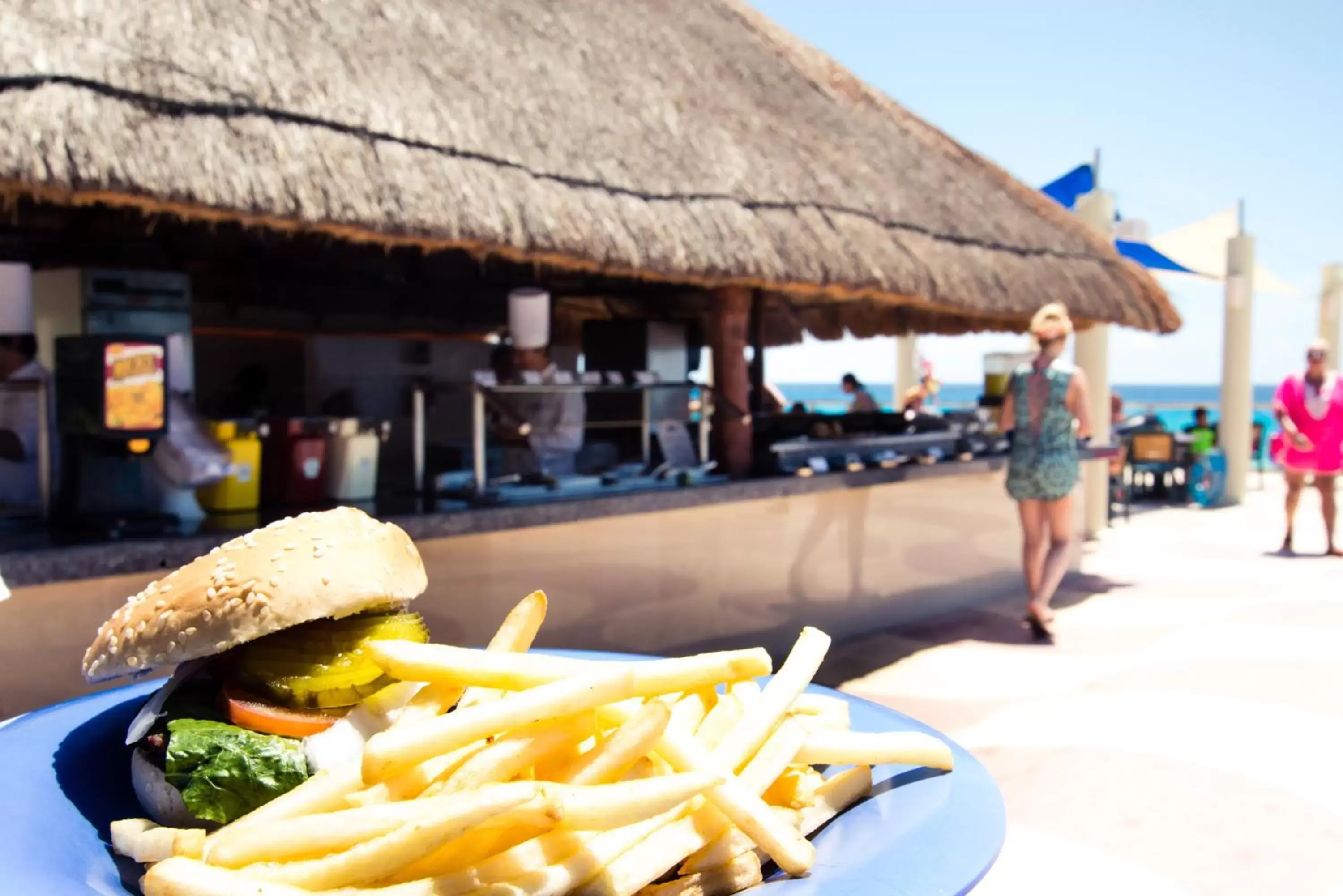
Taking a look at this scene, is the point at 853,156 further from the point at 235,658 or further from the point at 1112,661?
the point at 235,658

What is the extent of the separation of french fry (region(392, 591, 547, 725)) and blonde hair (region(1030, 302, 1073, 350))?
444cm

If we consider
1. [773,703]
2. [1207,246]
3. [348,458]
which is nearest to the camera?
[773,703]

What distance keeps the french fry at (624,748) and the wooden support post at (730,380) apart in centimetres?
405

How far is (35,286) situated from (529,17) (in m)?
2.81

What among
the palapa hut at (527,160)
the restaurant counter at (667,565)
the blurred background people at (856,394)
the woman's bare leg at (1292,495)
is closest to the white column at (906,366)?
the blurred background people at (856,394)

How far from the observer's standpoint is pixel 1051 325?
17.9ft

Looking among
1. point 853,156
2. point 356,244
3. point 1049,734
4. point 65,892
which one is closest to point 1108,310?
point 853,156

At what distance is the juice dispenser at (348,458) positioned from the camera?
160 inches

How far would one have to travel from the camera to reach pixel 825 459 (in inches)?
233

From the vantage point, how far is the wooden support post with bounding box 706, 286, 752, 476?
213 inches

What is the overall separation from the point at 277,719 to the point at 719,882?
713mm

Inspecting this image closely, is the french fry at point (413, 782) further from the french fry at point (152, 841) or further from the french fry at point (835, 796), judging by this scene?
the french fry at point (835, 796)

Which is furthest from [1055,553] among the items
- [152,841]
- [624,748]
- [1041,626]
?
[152,841]

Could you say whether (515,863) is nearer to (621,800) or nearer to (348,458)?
(621,800)
